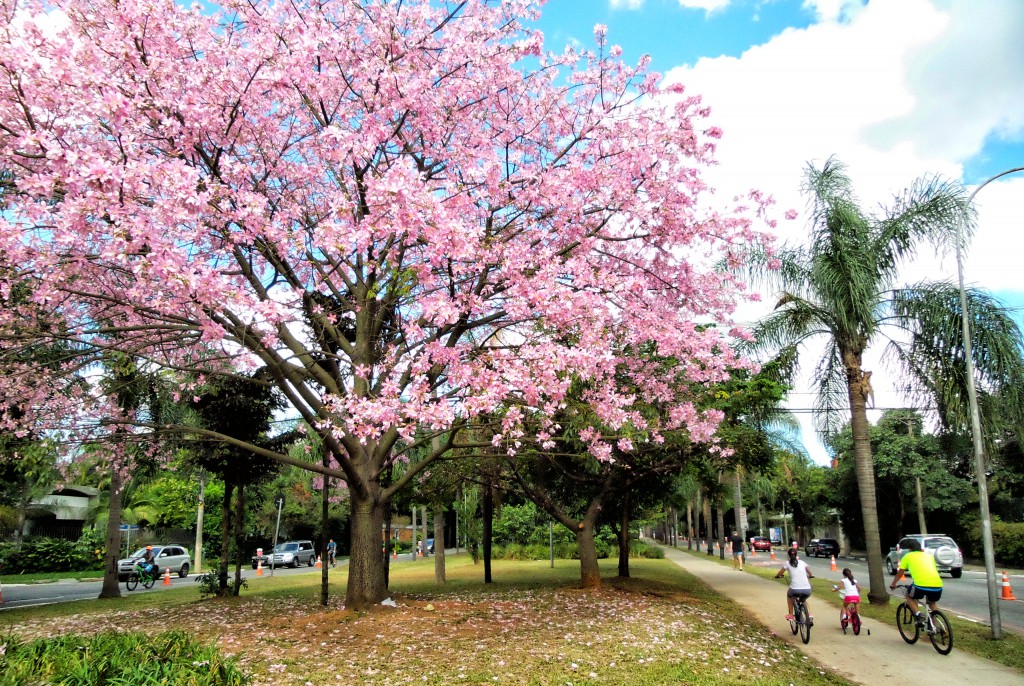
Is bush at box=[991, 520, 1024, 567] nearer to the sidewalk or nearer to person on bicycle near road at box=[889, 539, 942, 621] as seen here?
the sidewalk

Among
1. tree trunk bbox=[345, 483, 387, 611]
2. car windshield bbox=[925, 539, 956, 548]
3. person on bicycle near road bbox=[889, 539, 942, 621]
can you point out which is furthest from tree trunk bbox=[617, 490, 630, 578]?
car windshield bbox=[925, 539, 956, 548]

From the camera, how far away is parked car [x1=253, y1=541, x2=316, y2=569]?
127ft

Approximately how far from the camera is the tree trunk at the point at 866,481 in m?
15.0

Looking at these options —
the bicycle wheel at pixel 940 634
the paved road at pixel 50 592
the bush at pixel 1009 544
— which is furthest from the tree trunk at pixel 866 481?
the paved road at pixel 50 592

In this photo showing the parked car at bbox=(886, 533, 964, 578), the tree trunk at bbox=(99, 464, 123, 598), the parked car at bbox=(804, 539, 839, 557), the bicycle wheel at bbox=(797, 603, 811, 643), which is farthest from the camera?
the parked car at bbox=(804, 539, 839, 557)

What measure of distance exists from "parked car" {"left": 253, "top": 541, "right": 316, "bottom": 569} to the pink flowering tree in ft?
98.0

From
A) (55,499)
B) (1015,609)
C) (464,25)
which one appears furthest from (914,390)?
(55,499)

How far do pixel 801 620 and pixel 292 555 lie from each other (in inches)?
1346

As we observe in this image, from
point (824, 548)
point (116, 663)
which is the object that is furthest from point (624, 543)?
point (824, 548)

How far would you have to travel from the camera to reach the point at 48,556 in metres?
32.7

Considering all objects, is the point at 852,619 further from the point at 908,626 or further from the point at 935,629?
the point at 935,629

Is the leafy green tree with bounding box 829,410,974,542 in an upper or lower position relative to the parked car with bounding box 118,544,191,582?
upper

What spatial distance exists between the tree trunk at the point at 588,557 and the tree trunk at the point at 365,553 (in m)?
6.93

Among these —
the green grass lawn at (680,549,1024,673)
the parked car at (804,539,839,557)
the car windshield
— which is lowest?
the parked car at (804,539,839,557)
